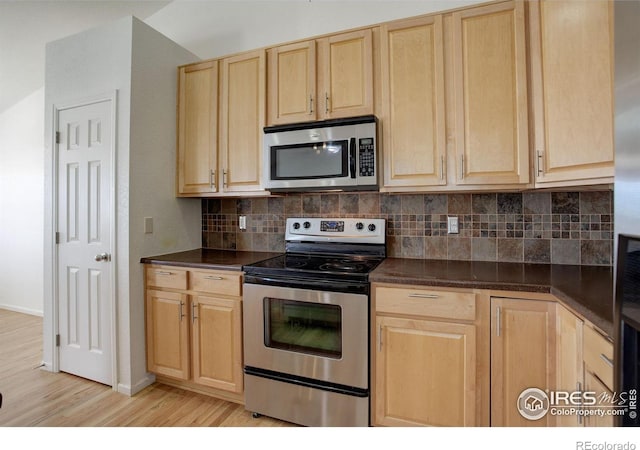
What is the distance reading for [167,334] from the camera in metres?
2.17

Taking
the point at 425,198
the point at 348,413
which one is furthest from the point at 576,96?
the point at 348,413

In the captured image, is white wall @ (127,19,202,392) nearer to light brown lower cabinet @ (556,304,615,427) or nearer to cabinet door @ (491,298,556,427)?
cabinet door @ (491,298,556,427)

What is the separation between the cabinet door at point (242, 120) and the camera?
225cm

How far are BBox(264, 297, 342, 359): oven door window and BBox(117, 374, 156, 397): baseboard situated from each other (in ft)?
3.48

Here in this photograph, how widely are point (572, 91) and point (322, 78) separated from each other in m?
1.35


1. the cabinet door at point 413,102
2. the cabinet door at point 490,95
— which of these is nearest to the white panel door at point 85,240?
the cabinet door at point 413,102

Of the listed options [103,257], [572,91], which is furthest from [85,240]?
[572,91]

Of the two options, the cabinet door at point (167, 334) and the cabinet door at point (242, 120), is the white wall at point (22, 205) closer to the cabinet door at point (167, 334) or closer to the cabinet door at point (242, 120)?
the cabinet door at point (167, 334)

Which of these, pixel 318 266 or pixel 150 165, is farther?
pixel 150 165

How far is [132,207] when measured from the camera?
2146 mm

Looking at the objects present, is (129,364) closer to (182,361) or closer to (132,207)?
(182,361)

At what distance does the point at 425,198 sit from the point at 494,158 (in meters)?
0.52

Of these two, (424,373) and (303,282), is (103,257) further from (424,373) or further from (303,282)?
(424,373)

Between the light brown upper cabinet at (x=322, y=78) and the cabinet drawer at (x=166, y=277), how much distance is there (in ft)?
3.98
